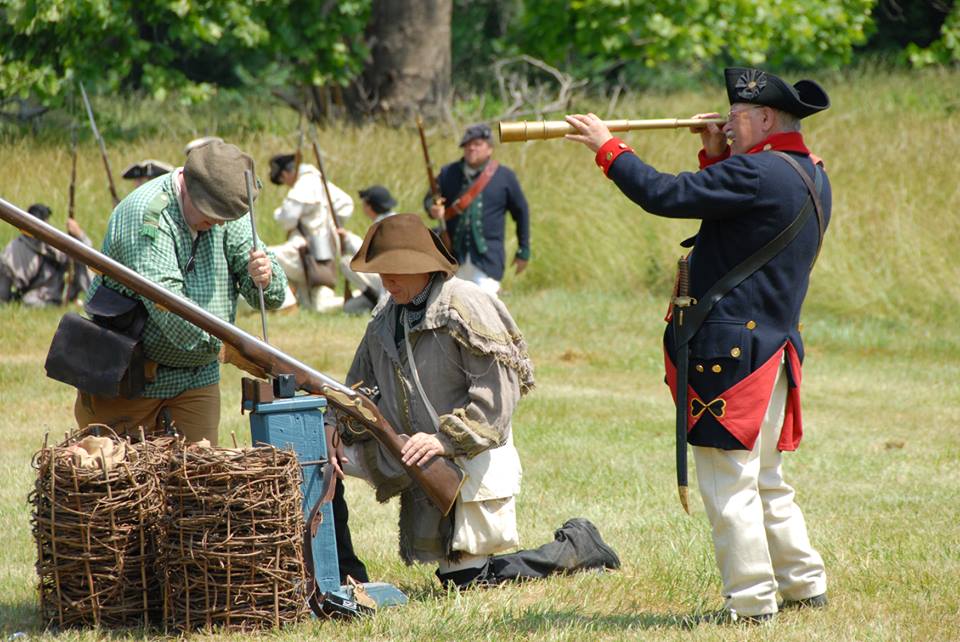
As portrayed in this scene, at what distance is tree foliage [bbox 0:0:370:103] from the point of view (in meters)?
18.5

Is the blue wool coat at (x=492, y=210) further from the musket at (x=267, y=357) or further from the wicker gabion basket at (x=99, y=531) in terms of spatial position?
the wicker gabion basket at (x=99, y=531)

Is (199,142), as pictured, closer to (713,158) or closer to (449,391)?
(449,391)

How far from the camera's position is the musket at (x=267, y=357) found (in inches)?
182

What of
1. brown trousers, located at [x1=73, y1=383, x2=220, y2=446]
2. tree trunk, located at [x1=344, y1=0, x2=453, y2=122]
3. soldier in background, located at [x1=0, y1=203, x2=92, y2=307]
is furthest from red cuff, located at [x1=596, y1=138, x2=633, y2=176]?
tree trunk, located at [x1=344, y1=0, x2=453, y2=122]

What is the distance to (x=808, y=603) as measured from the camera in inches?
193

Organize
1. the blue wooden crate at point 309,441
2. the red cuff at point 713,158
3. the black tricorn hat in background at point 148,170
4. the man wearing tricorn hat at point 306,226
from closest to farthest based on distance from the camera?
the blue wooden crate at point 309,441 < the red cuff at point 713,158 < the black tricorn hat in background at point 148,170 < the man wearing tricorn hat at point 306,226

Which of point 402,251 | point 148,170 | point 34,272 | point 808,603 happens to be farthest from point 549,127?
point 34,272

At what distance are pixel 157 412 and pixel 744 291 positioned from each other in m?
2.49

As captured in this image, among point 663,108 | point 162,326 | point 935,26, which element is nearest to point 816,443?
point 162,326

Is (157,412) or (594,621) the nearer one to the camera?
(594,621)

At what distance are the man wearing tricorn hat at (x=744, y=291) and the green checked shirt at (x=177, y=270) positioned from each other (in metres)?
1.63

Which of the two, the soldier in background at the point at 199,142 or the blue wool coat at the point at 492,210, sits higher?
the soldier in background at the point at 199,142

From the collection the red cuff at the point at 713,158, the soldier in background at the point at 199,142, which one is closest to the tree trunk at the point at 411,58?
the soldier in background at the point at 199,142

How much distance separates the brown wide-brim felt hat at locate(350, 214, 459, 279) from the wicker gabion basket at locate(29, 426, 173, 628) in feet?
3.54
